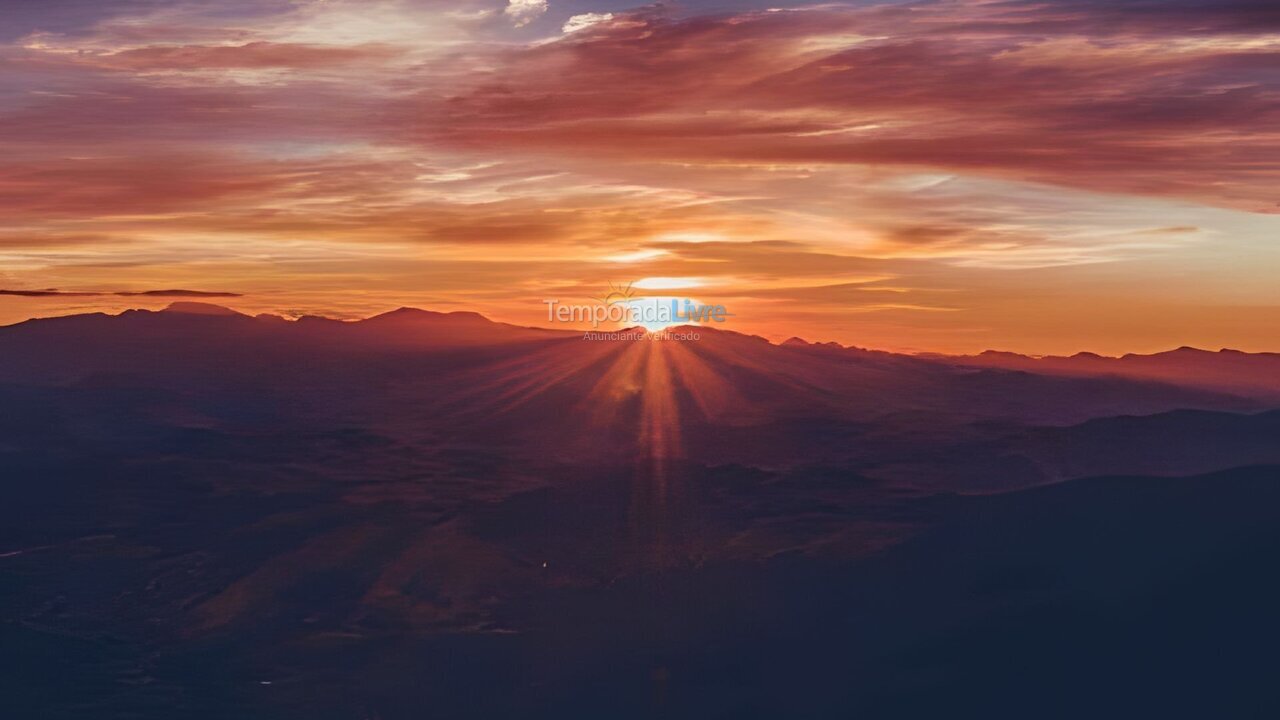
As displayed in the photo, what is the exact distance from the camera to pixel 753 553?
119 m

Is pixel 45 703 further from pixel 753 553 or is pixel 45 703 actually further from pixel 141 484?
pixel 141 484

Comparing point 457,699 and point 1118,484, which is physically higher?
point 1118,484

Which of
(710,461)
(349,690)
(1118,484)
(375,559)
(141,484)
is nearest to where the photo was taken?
(349,690)

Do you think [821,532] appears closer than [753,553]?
No

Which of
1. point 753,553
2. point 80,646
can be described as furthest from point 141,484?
point 753,553

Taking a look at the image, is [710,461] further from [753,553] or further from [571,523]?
[753,553]

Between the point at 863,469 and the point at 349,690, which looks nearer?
the point at 349,690

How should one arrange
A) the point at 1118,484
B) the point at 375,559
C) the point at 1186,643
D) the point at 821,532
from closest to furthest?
the point at 1186,643 < the point at 375,559 < the point at 821,532 < the point at 1118,484

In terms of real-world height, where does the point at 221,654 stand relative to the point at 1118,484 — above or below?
below

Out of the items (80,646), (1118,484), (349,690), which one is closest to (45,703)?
(80,646)

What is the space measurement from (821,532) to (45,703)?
79256 mm

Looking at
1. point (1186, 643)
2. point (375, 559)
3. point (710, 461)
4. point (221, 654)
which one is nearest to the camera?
point (1186, 643)

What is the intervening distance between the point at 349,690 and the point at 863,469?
4457 inches

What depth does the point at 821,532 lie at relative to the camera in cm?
12850
